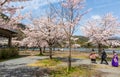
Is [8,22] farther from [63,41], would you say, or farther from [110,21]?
[110,21]

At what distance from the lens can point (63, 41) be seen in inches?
1384

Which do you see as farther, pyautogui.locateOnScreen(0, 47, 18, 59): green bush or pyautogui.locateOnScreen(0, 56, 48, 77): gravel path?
pyautogui.locateOnScreen(0, 47, 18, 59): green bush

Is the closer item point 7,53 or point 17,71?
point 17,71

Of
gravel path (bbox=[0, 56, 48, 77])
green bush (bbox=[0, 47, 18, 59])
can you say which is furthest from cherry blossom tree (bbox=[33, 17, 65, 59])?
gravel path (bbox=[0, 56, 48, 77])

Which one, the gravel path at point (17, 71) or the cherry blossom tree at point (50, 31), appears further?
the cherry blossom tree at point (50, 31)

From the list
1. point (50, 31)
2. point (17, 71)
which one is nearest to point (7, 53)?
point (50, 31)

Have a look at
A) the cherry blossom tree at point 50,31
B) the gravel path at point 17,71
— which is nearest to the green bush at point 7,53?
the cherry blossom tree at point 50,31

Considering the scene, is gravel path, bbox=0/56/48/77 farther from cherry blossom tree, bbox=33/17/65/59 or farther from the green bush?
the green bush

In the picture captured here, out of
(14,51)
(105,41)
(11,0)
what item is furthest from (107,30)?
(11,0)

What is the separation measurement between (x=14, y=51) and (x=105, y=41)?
15554mm

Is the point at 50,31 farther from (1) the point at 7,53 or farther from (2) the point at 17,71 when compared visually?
(2) the point at 17,71

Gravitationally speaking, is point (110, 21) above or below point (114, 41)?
above

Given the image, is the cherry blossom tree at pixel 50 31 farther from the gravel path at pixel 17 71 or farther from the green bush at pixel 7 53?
the gravel path at pixel 17 71

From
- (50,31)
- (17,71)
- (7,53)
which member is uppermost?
(50,31)
